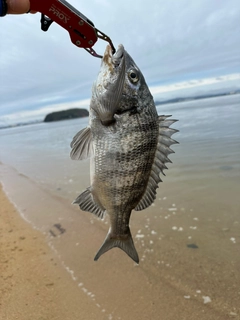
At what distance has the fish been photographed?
2164mm

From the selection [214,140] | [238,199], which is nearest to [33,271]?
[238,199]

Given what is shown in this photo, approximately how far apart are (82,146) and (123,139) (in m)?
0.45

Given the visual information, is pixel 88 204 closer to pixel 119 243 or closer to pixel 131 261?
pixel 119 243

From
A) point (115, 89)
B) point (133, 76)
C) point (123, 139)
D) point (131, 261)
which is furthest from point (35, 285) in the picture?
point (133, 76)

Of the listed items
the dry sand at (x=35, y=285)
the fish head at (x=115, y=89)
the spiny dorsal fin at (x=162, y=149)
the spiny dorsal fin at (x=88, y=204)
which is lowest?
the dry sand at (x=35, y=285)

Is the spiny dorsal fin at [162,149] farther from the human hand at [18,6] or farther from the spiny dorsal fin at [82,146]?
the human hand at [18,6]

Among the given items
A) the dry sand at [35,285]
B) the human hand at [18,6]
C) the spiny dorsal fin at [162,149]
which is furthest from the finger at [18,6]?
the dry sand at [35,285]

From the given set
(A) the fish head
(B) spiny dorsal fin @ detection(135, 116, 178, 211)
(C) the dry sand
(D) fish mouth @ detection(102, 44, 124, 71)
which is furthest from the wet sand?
(D) fish mouth @ detection(102, 44, 124, 71)

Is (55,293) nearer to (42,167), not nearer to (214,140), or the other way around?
(42,167)

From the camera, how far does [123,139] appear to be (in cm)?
215

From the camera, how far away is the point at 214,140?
13.6 metres

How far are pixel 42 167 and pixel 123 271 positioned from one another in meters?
10.1

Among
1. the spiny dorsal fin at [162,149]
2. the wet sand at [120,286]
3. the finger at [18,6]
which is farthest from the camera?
the wet sand at [120,286]

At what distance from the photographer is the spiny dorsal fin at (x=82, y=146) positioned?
7.75 ft
